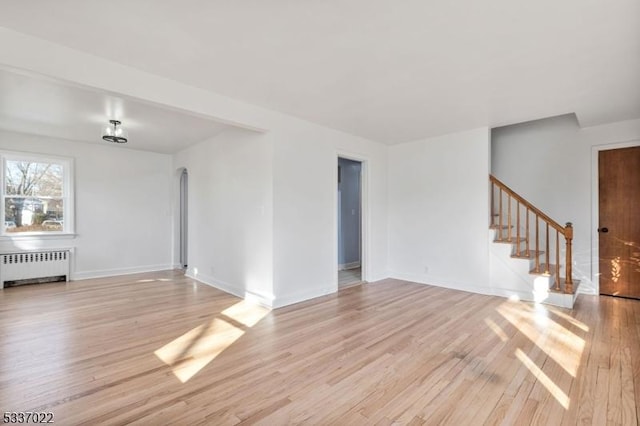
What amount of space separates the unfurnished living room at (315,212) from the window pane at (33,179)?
1.1 inches

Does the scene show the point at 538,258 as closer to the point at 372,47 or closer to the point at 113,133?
the point at 372,47

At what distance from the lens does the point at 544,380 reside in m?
2.23

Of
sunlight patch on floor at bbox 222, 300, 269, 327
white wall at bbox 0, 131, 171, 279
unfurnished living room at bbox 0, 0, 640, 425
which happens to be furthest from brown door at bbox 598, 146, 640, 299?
white wall at bbox 0, 131, 171, 279

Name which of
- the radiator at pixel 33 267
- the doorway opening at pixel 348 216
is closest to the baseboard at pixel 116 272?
the radiator at pixel 33 267

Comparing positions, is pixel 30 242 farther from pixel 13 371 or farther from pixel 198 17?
pixel 198 17

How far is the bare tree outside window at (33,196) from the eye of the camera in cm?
514

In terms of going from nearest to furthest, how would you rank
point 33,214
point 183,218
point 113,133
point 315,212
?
1. point 113,133
2. point 315,212
3. point 33,214
4. point 183,218

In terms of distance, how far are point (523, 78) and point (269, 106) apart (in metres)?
2.67

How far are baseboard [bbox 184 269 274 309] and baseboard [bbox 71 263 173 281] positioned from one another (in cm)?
110

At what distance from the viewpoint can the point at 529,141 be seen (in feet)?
16.6

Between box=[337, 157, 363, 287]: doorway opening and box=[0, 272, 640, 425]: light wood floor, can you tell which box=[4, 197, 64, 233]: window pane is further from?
box=[337, 157, 363, 287]: doorway opening

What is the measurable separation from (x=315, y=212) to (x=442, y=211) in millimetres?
2130

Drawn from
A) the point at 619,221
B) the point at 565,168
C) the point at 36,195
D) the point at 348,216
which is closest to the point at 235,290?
the point at 348,216

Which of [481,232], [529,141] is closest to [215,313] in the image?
[481,232]
